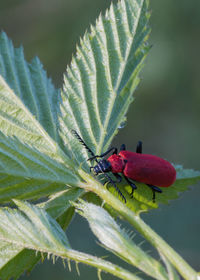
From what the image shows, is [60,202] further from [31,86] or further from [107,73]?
[31,86]

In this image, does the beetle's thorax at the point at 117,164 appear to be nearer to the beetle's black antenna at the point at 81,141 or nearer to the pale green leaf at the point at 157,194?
the pale green leaf at the point at 157,194

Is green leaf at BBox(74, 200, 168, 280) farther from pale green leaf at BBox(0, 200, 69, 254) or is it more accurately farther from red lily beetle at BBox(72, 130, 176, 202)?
red lily beetle at BBox(72, 130, 176, 202)

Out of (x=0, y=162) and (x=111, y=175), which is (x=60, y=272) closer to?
(x=111, y=175)

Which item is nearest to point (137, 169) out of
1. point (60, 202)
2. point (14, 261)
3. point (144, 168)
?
point (144, 168)

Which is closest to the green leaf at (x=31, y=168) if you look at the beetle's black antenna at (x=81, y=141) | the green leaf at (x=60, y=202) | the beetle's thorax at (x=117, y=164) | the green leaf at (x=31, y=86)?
the green leaf at (x=60, y=202)

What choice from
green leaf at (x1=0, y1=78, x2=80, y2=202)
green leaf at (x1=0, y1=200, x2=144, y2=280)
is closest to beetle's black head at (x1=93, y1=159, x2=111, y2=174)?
green leaf at (x1=0, y1=78, x2=80, y2=202)

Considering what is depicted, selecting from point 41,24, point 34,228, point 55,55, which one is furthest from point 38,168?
point 41,24
